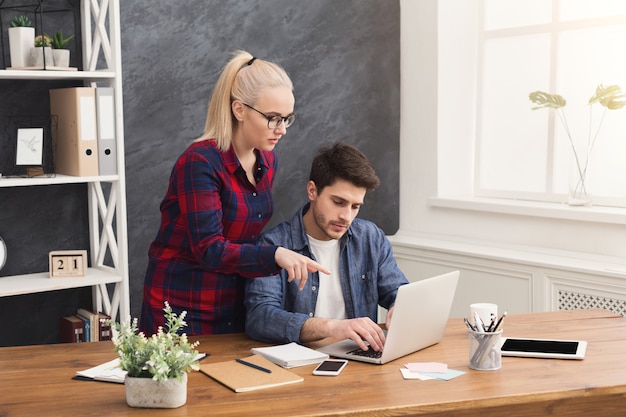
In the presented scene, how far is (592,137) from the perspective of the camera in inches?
169

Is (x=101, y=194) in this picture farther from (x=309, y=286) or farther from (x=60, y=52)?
(x=309, y=286)

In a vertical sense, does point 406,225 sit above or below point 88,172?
below

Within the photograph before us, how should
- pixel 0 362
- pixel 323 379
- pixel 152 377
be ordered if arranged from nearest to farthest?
pixel 152 377
pixel 323 379
pixel 0 362

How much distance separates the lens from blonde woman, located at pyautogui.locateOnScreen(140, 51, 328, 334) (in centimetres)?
271

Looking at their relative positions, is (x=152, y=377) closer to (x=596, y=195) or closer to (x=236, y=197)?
(x=236, y=197)

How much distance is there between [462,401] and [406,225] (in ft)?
9.49

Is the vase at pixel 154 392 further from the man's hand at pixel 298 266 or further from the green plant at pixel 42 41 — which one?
the green plant at pixel 42 41

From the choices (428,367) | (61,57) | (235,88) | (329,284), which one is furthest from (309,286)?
(61,57)

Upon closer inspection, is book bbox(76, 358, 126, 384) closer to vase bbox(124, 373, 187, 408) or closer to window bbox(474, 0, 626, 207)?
vase bbox(124, 373, 187, 408)

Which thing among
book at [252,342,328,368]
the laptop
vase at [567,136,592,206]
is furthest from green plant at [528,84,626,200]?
book at [252,342,328,368]

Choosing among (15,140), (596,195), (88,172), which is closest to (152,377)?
(88,172)

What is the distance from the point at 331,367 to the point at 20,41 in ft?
6.67

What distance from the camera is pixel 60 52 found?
3.59m

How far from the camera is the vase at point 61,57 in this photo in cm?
358
